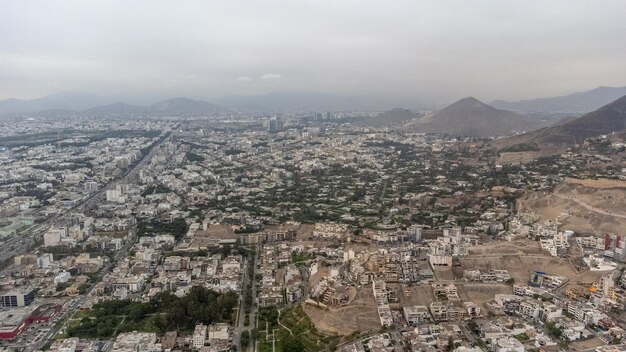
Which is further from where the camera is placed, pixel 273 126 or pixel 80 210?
pixel 273 126

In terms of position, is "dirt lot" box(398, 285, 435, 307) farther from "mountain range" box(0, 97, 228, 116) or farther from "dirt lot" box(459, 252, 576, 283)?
"mountain range" box(0, 97, 228, 116)

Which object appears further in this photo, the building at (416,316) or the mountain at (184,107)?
the mountain at (184,107)

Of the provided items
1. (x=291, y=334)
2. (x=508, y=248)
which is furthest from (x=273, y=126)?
A: (x=291, y=334)

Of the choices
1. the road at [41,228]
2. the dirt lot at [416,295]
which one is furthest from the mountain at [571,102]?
the dirt lot at [416,295]

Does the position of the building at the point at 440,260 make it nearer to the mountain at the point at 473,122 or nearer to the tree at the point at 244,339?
the tree at the point at 244,339

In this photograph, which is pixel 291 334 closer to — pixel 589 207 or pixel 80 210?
pixel 589 207
